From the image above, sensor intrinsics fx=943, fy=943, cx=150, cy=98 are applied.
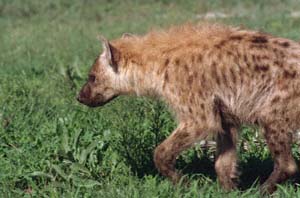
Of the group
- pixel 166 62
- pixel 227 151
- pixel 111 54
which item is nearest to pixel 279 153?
pixel 227 151

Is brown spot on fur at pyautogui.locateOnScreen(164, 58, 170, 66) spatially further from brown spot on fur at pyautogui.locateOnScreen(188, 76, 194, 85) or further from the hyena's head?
the hyena's head

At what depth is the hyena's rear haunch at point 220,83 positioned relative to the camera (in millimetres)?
6070

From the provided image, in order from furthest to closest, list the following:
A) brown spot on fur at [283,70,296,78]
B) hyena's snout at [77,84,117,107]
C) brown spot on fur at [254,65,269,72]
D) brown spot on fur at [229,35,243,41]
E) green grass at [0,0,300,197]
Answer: hyena's snout at [77,84,117,107]
brown spot on fur at [229,35,243,41]
green grass at [0,0,300,197]
brown spot on fur at [254,65,269,72]
brown spot on fur at [283,70,296,78]

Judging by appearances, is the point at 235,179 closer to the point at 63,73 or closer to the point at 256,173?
the point at 256,173

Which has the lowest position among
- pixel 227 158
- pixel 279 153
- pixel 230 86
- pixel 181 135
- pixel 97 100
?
pixel 227 158

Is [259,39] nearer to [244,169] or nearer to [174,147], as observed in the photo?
[174,147]

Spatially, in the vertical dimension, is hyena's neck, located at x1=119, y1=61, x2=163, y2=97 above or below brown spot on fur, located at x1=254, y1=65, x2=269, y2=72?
below

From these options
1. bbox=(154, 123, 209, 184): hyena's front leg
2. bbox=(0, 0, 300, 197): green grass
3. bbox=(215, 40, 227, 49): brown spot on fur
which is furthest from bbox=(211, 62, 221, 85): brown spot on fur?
bbox=(0, 0, 300, 197): green grass

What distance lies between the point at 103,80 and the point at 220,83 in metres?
0.99

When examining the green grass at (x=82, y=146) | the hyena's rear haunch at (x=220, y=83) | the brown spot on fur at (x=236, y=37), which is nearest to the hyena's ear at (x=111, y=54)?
the hyena's rear haunch at (x=220, y=83)

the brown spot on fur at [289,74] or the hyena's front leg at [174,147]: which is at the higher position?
the brown spot on fur at [289,74]

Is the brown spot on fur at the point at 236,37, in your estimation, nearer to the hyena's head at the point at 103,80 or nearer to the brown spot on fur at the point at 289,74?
the brown spot on fur at the point at 289,74

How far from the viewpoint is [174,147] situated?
634 cm

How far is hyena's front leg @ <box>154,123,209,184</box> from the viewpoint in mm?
6258
